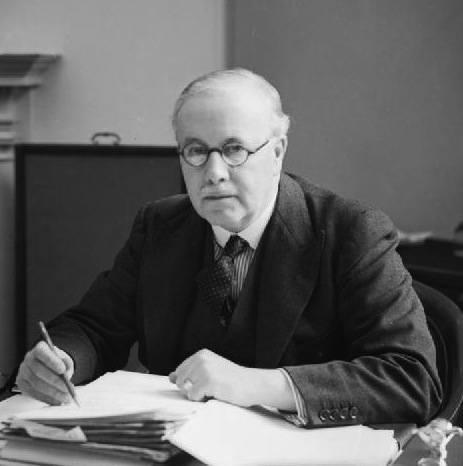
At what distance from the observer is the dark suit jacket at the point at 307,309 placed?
181 centimetres

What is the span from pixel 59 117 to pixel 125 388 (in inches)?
105

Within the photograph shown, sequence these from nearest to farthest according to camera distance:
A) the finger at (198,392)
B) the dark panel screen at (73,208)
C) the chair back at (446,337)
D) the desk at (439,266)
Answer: the finger at (198,392)
the chair back at (446,337)
the desk at (439,266)
the dark panel screen at (73,208)

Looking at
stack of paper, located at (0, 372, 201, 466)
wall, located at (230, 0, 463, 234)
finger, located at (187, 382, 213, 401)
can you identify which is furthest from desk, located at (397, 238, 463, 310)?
stack of paper, located at (0, 372, 201, 466)

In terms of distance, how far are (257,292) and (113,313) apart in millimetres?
365

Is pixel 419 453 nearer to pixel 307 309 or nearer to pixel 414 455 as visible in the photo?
pixel 414 455

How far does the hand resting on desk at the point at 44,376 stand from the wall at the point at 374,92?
2163 millimetres

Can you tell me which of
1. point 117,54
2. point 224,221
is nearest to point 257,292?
point 224,221

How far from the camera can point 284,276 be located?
6.81 feet

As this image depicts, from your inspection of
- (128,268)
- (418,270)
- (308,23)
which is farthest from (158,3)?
(128,268)

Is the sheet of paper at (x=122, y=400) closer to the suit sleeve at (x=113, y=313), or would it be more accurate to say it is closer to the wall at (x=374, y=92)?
the suit sleeve at (x=113, y=313)

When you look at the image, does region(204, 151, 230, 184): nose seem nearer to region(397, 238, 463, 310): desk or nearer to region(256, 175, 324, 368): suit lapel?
region(256, 175, 324, 368): suit lapel

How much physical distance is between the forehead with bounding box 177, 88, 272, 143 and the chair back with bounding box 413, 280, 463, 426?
523 mm

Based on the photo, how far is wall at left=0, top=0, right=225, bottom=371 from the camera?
4.07 m

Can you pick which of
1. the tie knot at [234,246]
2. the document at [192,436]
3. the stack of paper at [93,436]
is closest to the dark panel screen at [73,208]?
the tie knot at [234,246]
